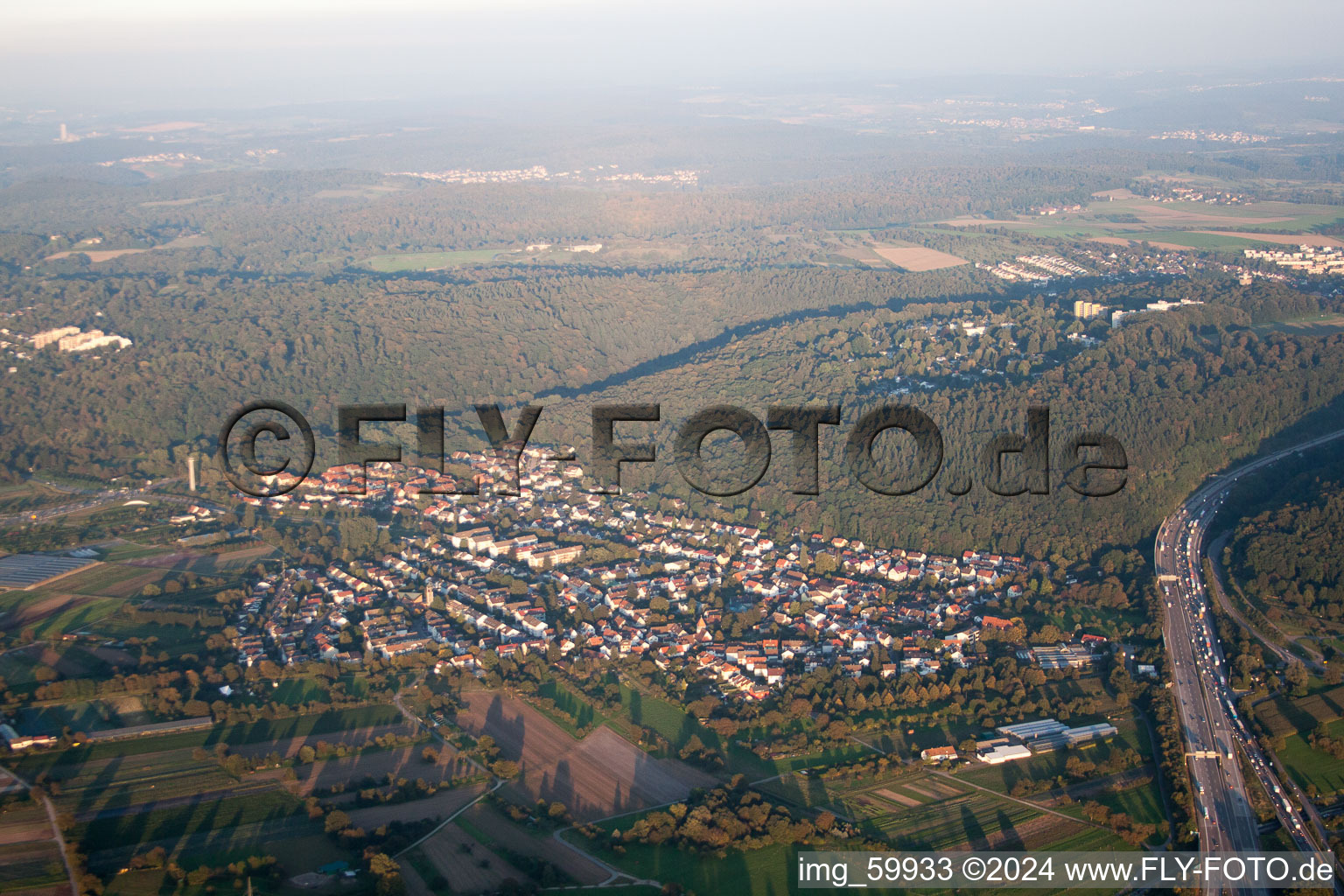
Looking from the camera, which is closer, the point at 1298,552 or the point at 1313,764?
the point at 1313,764

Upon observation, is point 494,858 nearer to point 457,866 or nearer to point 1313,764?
point 457,866

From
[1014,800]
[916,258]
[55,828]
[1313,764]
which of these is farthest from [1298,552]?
[916,258]

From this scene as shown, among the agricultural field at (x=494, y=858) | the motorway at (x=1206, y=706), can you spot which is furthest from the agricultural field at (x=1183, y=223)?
the agricultural field at (x=494, y=858)

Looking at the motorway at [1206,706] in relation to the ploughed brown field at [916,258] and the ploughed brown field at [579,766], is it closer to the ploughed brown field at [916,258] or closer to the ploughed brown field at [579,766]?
the ploughed brown field at [579,766]

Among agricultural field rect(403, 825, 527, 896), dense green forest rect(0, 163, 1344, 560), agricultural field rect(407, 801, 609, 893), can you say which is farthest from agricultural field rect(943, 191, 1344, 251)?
Result: agricultural field rect(403, 825, 527, 896)

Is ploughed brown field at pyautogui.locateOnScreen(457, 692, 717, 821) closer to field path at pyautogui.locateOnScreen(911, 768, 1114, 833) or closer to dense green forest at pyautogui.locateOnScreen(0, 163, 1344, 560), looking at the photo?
field path at pyautogui.locateOnScreen(911, 768, 1114, 833)

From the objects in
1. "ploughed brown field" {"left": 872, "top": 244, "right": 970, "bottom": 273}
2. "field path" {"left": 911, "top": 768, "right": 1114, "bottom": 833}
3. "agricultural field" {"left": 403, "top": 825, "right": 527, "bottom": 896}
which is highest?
"ploughed brown field" {"left": 872, "top": 244, "right": 970, "bottom": 273}

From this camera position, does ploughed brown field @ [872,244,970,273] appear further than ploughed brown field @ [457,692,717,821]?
Yes
